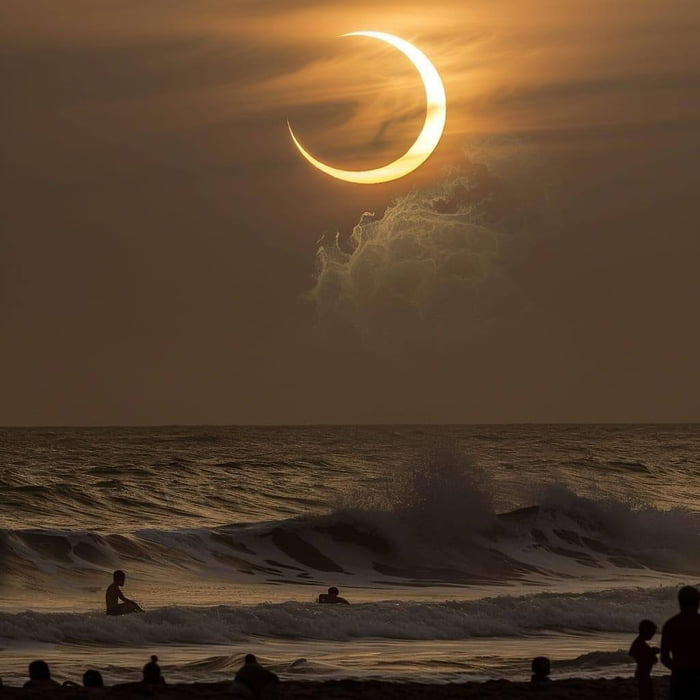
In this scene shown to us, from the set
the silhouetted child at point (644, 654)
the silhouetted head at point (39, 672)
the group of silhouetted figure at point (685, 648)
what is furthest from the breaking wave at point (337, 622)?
the group of silhouetted figure at point (685, 648)

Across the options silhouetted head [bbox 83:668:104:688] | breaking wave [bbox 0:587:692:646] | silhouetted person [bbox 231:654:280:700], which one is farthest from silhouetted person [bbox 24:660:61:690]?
breaking wave [bbox 0:587:692:646]

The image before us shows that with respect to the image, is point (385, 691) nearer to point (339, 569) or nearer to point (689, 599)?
point (689, 599)

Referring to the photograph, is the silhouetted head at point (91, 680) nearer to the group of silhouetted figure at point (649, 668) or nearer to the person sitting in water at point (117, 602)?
the group of silhouetted figure at point (649, 668)

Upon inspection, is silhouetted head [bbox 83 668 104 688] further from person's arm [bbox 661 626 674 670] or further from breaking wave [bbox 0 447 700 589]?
breaking wave [bbox 0 447 700 589]

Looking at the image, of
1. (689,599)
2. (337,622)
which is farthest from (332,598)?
(689,599)

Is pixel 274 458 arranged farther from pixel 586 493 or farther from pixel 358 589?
pixel 358 589
